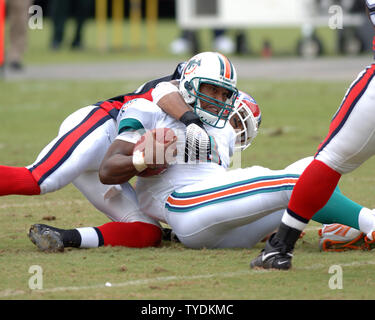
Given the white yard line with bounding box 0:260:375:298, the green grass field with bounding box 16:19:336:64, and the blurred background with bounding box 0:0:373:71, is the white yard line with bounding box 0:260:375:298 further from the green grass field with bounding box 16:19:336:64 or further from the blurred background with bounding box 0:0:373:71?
the green grass field with bounding box 16:19:336:64

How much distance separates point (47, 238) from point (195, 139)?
918mm

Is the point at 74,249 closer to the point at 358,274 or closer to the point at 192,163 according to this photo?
the point at 192,163

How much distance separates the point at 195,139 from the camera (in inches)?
174

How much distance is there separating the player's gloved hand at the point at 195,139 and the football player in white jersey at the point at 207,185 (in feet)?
0.13

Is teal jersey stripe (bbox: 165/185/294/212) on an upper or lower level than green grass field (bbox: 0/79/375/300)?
upper

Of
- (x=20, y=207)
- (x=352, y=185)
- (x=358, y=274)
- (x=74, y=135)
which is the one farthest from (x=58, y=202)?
(x=358, y=274)

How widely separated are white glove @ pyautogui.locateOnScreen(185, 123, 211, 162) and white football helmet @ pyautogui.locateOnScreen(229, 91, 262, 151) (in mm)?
433

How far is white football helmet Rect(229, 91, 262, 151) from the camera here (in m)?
4.95

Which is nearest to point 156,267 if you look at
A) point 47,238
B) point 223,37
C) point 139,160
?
point 139,160

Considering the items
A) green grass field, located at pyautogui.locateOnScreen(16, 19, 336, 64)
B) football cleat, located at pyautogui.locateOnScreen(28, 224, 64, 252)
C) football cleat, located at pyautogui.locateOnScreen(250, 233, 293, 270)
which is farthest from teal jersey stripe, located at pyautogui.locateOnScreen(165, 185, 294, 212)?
green grass field, located at pyautogui.locateOnScreen(16, 19, 336, 64)

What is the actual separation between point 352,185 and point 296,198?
2697 mm

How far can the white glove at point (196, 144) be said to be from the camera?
440 cm

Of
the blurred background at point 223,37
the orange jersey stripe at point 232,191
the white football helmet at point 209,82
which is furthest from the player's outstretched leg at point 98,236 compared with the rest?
the blurred background at point 223,37

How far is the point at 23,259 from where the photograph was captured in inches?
170
